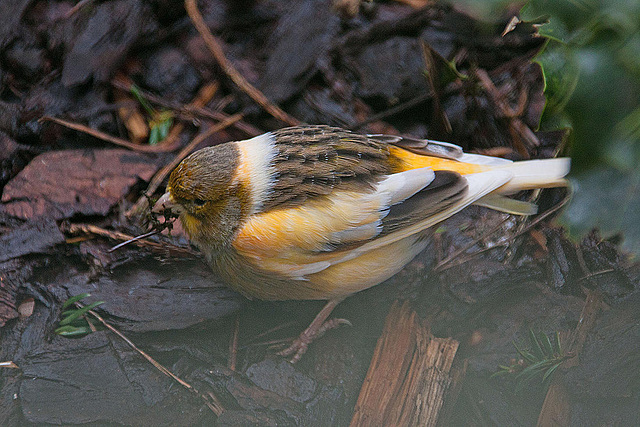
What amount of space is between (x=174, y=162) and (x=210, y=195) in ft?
2.40

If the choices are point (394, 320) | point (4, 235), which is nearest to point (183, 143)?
point (4, 235)

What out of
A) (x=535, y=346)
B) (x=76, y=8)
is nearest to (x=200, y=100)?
(x=76, y=8)

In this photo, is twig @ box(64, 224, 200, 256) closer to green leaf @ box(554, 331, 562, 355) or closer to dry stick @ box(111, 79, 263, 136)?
dry stick @ box(111, 79, 263, 136)

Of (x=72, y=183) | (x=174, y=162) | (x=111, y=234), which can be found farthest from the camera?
(x=174, y=162)

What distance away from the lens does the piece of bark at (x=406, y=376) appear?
2.81 m

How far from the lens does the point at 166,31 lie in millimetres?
3801

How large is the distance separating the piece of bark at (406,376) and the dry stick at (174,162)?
157 centimetres

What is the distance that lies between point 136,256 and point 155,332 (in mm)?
435

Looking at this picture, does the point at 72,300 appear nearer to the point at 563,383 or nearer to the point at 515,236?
the point at 515,236

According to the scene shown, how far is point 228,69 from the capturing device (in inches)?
146

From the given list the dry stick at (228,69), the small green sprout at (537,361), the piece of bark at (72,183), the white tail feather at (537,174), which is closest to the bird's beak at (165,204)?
the piece of bark at (72,183)

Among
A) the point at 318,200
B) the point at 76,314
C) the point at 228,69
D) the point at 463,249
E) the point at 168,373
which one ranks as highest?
the point at 228,69

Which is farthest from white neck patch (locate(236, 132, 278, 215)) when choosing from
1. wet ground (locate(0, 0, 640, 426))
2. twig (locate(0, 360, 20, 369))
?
twig (locate(0, 360, 20, 369))

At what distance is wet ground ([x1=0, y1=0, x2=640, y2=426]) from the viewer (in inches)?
109
